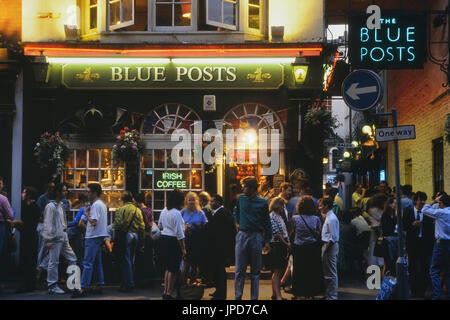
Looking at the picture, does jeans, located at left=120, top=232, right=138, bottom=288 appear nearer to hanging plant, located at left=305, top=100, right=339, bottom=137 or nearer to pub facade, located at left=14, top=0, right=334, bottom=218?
pub facade, located at left=14, top=0, right=334, bottom=218

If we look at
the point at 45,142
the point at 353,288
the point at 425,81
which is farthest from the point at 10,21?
the point at 425,81

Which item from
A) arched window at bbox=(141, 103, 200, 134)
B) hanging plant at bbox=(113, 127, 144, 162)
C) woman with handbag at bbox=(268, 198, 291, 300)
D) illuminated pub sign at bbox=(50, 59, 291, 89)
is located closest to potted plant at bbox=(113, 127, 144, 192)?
hanging plant at bbox=(113, 127, 144, 162)

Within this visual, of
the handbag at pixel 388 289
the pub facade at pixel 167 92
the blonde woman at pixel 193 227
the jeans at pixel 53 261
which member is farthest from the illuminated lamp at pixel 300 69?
the jeans at pixel 53 261

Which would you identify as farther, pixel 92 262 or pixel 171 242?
pixel 92 262

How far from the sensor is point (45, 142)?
14.5 meters

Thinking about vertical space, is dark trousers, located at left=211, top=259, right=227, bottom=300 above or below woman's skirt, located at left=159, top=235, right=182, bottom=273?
below

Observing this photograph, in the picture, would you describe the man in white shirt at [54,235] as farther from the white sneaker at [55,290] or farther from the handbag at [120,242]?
the handbag at [120,242]

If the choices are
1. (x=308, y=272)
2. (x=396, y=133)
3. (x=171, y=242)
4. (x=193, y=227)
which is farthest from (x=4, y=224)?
(x=396, y=133)

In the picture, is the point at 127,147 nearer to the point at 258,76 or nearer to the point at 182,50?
the point at 182,50

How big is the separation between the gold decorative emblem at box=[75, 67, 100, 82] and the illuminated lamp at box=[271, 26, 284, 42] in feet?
14.4

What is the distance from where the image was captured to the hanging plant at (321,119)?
14517mm

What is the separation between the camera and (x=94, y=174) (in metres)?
15.2

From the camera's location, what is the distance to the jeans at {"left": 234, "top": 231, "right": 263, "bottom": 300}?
401 inches

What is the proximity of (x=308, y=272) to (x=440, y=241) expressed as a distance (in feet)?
8.19
